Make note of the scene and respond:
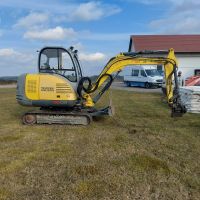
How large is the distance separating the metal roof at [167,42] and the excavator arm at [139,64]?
31.1m

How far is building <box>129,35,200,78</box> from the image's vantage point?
1626 inches

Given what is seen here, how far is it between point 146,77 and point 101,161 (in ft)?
89.3

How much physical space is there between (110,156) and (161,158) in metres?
1.05

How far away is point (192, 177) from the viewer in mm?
6273

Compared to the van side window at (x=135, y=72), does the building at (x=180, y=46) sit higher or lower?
higher

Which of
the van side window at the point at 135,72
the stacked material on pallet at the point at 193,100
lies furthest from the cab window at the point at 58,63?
the van side window at the point at 135,72

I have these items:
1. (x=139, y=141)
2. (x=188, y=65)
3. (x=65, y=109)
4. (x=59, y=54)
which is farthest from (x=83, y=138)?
(x=188, y=65)

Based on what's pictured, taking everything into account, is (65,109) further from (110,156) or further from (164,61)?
(110,156)

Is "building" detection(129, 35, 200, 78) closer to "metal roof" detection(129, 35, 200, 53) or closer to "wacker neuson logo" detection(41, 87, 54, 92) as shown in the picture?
"metal roof" detection(129, 35, 200, 53)

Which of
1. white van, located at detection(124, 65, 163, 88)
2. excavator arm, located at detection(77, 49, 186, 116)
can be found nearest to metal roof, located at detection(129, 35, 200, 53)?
white van, located at detection(124, 65, 163, 88)

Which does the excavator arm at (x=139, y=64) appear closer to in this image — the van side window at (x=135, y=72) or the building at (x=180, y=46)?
the van side window at (x=135, y=72)

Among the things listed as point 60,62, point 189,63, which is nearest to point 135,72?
point 189,63

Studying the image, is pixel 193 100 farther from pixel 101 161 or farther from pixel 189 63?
pixel 189 63

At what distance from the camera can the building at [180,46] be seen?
136ft
